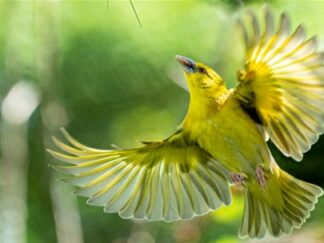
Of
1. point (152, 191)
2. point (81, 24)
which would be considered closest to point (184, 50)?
point (81, 24)

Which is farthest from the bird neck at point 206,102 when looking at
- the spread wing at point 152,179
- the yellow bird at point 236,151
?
the spread wing at point 152,179

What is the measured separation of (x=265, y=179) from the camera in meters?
2.27

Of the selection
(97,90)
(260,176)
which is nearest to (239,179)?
(260,176)

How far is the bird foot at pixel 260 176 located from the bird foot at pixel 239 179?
0.04 meters

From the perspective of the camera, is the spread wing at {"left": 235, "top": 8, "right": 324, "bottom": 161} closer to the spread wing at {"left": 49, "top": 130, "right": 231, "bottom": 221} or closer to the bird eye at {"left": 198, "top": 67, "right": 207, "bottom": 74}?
the bird eye at {"left": 198, "top": 67, "right": 207, "bottom": 74}

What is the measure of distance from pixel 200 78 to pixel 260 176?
0.87ft

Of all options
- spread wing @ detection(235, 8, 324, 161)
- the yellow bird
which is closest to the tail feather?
the yellow bird

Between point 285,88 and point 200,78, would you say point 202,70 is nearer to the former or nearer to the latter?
point 200,78

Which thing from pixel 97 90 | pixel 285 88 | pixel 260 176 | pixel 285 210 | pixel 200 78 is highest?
pixel 285 88

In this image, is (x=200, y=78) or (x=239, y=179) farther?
(x=239, y=179)

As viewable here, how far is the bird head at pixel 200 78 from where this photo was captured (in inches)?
84.6

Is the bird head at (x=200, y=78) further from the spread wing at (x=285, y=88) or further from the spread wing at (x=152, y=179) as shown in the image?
the spread wing at (x=152, y=179)

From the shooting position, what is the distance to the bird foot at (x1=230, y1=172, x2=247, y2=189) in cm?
225

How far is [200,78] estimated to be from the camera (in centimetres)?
215
